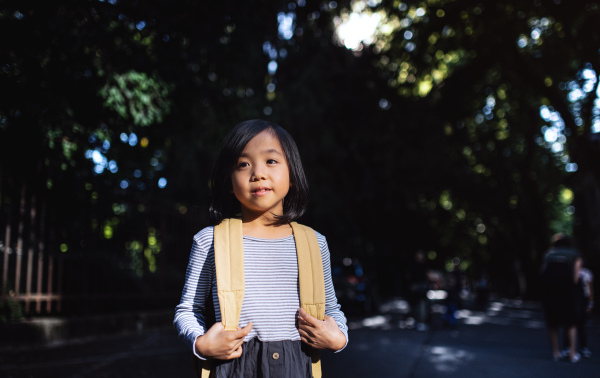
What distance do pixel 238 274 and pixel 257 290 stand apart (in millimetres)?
99

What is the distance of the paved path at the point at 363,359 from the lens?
6.59m

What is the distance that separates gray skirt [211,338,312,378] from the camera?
2049 mm

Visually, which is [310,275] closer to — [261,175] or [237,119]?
[261,175]

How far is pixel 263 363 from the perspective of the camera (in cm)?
204

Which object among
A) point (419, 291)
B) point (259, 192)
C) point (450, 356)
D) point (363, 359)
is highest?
point (259, 192)

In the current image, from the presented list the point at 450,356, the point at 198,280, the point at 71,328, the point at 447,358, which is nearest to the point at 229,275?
the point at 198,280

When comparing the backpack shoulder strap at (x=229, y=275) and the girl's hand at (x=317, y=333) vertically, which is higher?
the backpack shoulder strap at (x=229, y=275)

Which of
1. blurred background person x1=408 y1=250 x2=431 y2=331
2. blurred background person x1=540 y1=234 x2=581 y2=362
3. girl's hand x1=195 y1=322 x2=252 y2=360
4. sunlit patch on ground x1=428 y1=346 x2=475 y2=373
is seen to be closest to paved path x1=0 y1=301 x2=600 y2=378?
sunlit patch on ground x1=428 y1=346 x2=475 y2=373

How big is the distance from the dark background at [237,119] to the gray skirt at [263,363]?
572 centimetres

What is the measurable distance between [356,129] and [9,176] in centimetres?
1302

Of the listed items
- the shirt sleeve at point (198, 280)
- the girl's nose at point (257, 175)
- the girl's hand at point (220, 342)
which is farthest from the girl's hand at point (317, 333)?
the girl's nose at point (257, 175)

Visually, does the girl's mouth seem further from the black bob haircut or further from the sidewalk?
the sidewalk

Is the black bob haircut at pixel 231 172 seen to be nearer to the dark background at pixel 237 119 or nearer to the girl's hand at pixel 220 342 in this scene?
the girl's hand at pixel 220 342

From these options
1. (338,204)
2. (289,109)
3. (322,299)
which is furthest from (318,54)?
(322,299)
